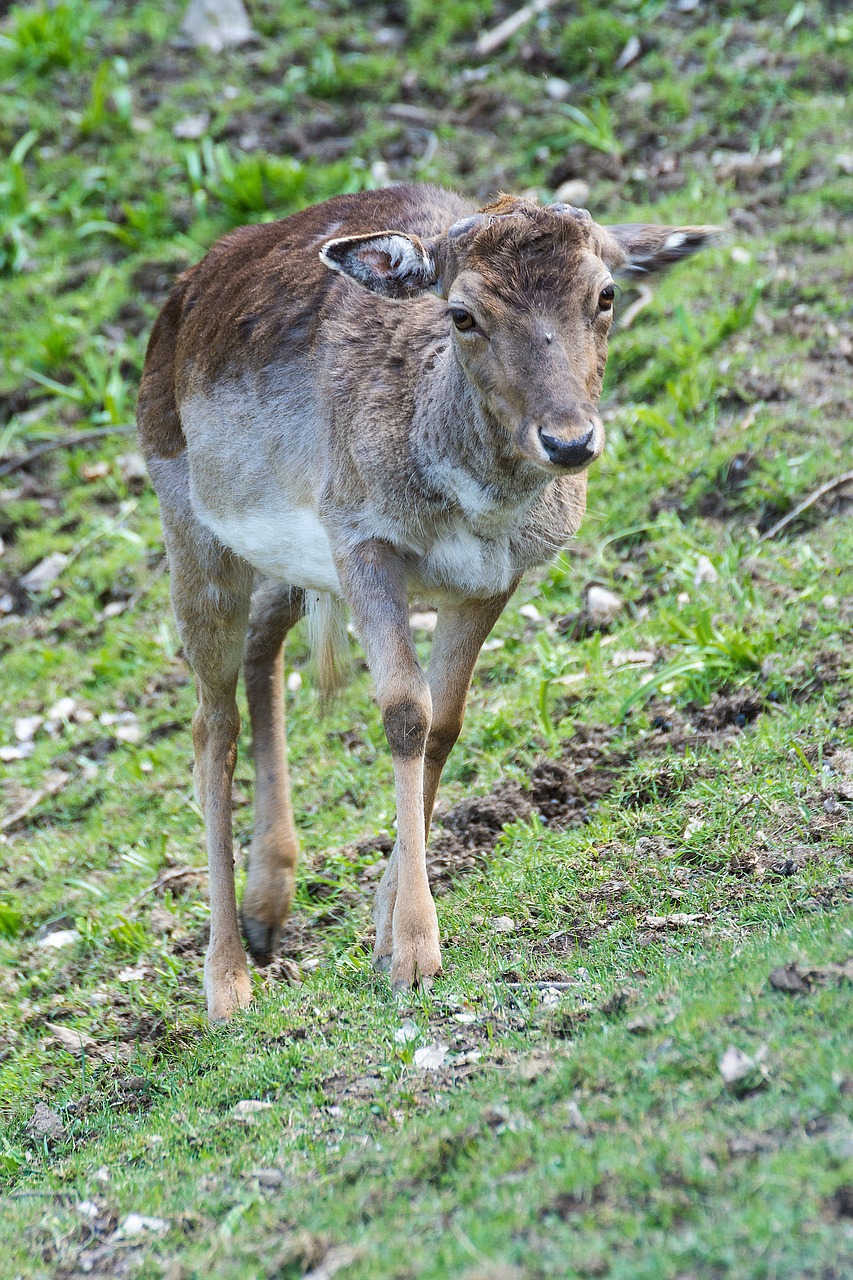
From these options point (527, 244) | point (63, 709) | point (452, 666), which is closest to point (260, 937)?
point (452, 666)

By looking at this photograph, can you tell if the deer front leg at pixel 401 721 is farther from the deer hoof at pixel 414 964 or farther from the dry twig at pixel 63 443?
the dry twig at pixel 63 443

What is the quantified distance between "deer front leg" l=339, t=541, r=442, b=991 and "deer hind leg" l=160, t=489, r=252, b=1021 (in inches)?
47.9

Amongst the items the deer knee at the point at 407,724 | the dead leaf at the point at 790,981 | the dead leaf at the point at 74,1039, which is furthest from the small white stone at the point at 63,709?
the dead leaf at the point at 790,981

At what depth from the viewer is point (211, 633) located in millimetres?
5836

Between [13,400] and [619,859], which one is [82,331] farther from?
[619,859]

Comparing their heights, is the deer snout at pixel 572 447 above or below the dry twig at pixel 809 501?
above

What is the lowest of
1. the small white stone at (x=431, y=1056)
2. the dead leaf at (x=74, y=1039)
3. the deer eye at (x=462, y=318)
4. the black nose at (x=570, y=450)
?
the dead leaf at (x=74, y=1039)

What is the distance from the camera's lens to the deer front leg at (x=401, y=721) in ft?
14.2

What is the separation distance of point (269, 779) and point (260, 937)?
0.66 meters

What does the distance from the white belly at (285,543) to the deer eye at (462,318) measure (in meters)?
0.96

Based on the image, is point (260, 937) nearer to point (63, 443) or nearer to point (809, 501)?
point (809, 501)

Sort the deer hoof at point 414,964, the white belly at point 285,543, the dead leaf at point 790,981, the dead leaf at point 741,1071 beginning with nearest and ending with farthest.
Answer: the dead leaf at point 741,1071
the dead leaf at point 790,981
the deer hoof at point 414,964
the white belly at point 285,543

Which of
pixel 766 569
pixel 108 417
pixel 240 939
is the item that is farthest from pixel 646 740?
pixel 108 417

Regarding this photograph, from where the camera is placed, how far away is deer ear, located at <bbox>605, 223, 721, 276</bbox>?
4770 mm
